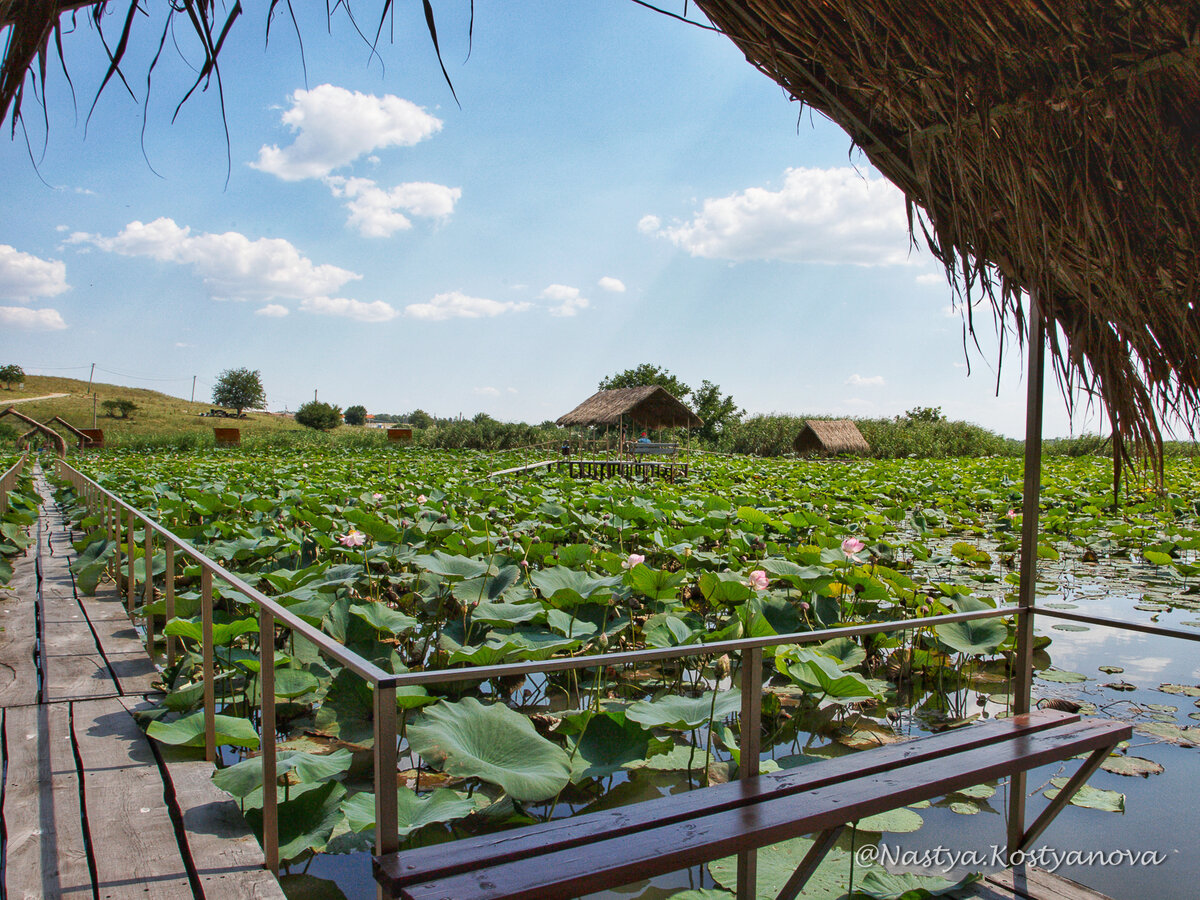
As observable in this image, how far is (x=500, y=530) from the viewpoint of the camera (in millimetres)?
5098

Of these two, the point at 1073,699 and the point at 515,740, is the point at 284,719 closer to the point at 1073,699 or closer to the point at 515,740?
the point at 515,740

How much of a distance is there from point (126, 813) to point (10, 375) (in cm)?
6154

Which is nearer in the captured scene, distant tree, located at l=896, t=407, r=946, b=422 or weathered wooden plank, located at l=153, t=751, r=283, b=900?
weathered wooden plank, located at l=153, t=751, r=283, b=900

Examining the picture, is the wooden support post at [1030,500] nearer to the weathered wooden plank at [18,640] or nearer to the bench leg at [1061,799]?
the bench leg at [1061,799]

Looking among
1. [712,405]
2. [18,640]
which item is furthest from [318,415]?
[18,640]

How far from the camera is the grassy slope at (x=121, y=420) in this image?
35.8m

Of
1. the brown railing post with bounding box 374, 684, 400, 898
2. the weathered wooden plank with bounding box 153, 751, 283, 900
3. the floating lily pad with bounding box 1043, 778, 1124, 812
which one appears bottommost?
the floating lily pad with bounding box 1043, 778, 1124, 812

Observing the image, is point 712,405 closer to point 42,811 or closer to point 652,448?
point 652,448

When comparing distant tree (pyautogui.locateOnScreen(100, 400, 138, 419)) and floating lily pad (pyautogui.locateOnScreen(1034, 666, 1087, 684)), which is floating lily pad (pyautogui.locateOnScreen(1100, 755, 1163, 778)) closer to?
floating lily pad (pyautogui.locateOnScreen(1034, 666, 1087, 684))

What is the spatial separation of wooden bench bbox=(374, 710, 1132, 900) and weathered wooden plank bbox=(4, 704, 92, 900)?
86 cm

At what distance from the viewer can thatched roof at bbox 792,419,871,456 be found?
21.0m

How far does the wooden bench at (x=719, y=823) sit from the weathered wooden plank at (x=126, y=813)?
0.74 metres

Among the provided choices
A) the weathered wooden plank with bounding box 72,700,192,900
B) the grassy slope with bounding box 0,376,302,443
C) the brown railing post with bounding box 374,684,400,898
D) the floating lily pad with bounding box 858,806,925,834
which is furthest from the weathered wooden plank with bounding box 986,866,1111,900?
the grassy slope with bounding box 0,376,302,443

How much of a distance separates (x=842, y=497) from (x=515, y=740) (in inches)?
300
